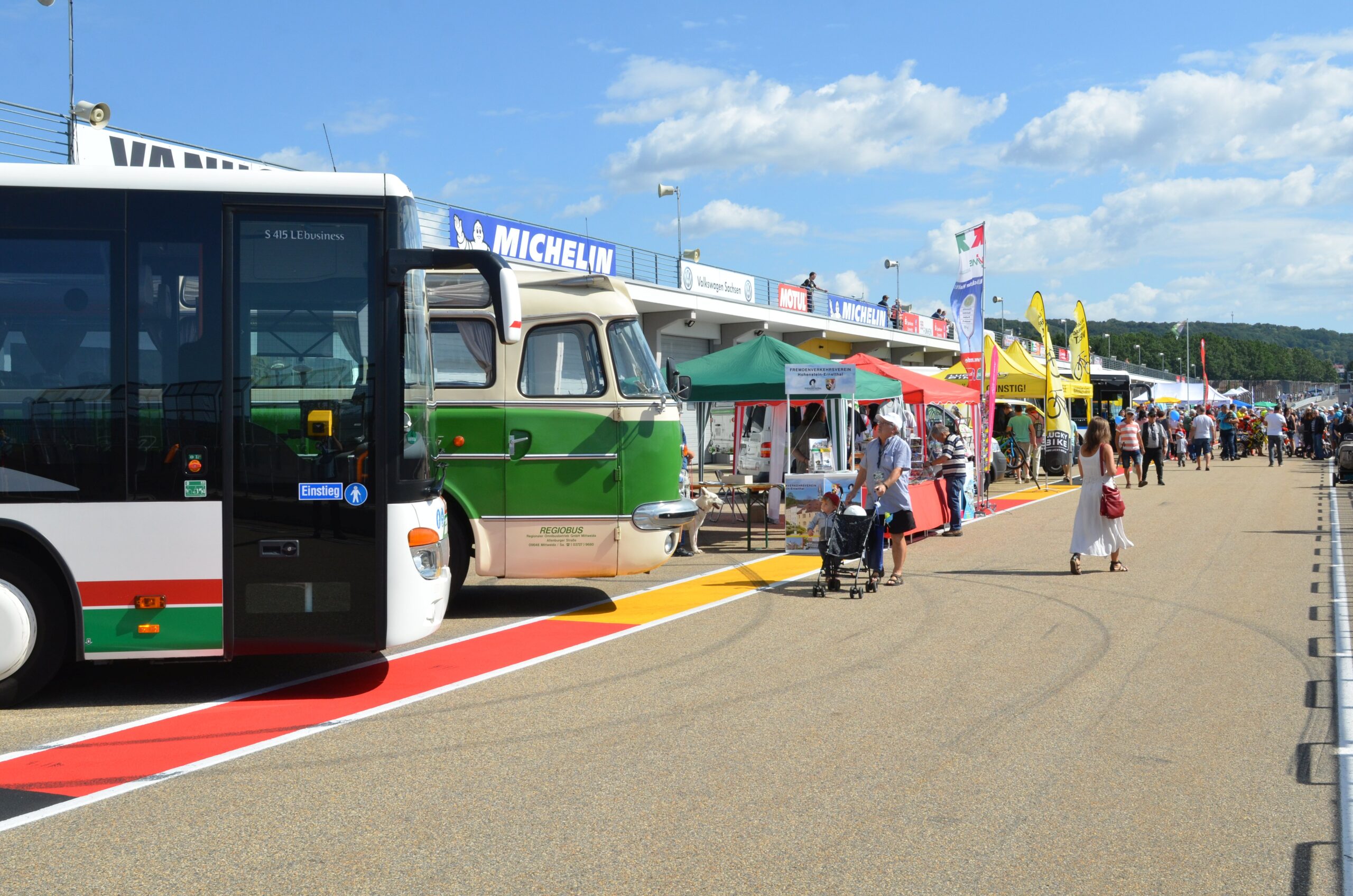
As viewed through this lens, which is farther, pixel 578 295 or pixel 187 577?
pixel 578 295

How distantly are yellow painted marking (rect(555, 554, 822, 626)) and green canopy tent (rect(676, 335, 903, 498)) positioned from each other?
2548 millimetres

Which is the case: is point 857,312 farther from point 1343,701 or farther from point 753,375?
point 1343,701

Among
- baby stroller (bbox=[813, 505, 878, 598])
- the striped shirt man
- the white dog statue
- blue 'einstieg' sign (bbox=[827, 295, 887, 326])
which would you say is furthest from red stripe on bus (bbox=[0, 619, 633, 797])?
blue 'einstieg' sign (bbox=[827, 295, 887, 326])

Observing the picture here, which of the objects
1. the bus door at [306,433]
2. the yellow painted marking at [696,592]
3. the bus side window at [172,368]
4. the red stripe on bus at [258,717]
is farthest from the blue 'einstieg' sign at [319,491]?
the yellow painted marking at [696,592]

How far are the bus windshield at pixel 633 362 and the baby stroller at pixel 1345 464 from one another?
22.8 metres

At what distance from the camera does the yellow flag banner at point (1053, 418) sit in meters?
27.8

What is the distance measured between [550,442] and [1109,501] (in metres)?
6.14

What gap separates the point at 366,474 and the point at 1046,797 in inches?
166

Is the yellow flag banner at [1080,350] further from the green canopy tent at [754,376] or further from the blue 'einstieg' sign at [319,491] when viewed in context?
the blue 'einstieg' sign at [319,491]

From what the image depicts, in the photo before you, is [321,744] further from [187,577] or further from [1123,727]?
[1123,727]

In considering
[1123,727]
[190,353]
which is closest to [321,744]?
[190,353]

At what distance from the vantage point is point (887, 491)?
12.1 meters

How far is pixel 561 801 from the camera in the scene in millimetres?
5238

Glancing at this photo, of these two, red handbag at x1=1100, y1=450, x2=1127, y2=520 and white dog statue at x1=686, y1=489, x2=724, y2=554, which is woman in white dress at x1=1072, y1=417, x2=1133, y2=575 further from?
white dog statue at x1=686, y1=489, x2=724, y2=554
